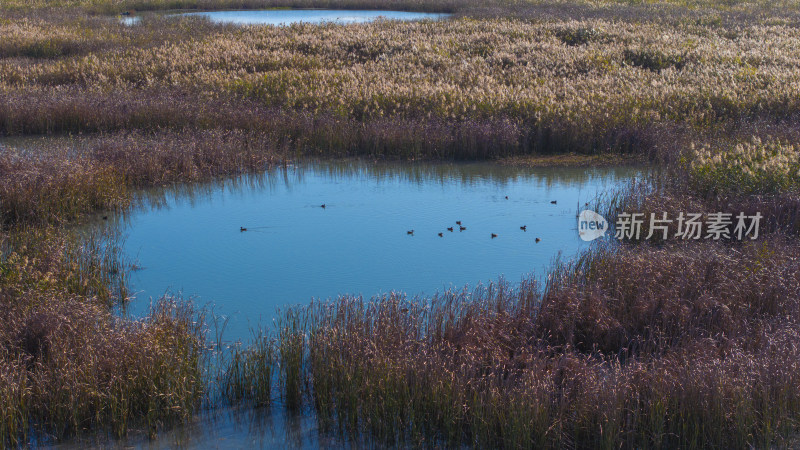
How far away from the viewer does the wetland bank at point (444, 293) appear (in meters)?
5.12

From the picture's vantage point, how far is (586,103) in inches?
583

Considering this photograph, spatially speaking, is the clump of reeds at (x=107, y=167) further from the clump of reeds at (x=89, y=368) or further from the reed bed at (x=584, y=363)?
the reed bed at (x=584, y=363)

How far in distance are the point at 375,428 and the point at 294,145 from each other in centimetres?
985

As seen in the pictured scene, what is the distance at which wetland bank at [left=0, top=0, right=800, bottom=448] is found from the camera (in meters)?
5.12

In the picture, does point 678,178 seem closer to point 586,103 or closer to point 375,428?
point 586,103
